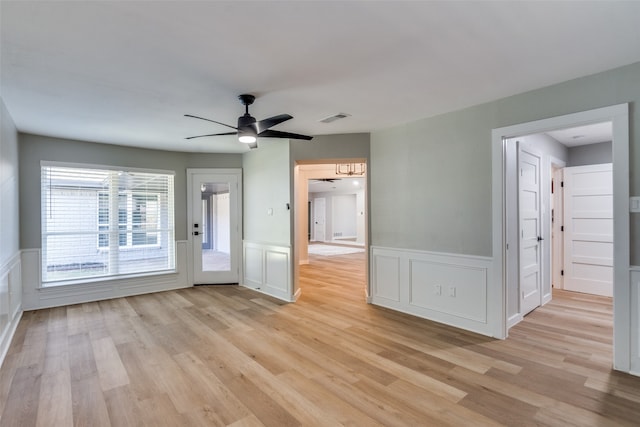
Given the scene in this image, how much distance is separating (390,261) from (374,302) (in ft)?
2.26

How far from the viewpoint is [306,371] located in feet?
8.89

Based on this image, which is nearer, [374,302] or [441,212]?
[441,212]

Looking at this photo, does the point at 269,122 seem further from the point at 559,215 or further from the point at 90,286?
the point at 559,215

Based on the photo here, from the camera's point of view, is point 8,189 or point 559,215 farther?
point 559,215

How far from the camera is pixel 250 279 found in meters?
5.71

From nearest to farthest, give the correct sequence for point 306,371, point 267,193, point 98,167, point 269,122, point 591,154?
1. point 306,371
2. point 269,122
3. point 98,167
4. point 591,154
5. point 267,193

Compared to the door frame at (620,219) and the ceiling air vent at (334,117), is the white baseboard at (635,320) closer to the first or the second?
the door frame at (620,219)

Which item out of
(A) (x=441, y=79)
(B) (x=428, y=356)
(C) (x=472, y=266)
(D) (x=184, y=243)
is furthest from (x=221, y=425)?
(D) (x=184, y=243)

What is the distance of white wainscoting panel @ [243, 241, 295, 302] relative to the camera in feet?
16.1

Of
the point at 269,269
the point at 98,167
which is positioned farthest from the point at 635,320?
the point at 98,167

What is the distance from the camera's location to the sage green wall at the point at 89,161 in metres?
4.43

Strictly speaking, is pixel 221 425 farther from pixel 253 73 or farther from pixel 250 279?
pixel 250 279

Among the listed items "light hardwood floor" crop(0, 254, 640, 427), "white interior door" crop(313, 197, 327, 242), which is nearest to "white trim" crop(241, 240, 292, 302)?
"light hardwood floor" crop(0, 254, 640, 427)

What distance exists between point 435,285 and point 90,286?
16.9ft
